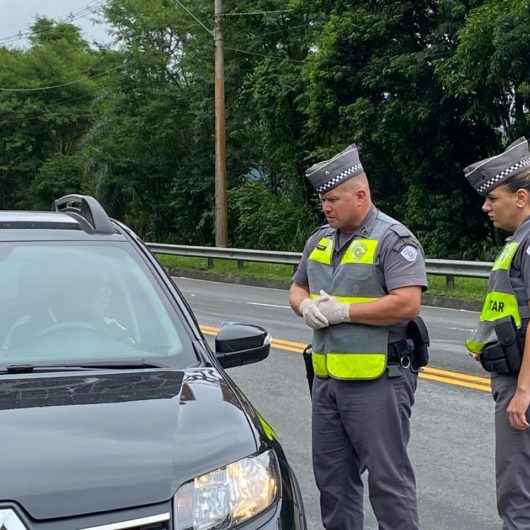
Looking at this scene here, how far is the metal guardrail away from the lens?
15.4 m

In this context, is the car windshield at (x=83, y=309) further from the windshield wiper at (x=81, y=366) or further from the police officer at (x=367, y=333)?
the police officer at (x=367, y=333)

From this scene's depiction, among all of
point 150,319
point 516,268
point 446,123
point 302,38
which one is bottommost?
point 150,319

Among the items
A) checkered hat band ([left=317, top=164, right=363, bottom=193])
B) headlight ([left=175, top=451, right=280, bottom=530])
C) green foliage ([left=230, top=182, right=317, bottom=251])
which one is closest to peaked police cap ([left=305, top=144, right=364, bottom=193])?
checkered hat band ([left=317, top=164, right=363, bottom=193])

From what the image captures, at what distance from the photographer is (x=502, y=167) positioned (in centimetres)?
351

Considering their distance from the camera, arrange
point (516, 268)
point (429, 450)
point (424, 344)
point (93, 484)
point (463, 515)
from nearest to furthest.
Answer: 1. point (93, 484)
2. point (516, 268)
3. point (424, 344)
4. point (463, 515)
5. point (429, 450)

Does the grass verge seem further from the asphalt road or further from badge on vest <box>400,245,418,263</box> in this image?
badge on vest <box>400,245,418,263</box>

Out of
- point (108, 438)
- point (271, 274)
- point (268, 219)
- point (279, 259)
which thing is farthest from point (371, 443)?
point (268, 219)

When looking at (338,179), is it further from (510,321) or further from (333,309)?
(510,321)

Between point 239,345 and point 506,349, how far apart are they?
1100mm

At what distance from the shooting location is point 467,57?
17719mm

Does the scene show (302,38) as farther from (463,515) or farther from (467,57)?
(463,515)

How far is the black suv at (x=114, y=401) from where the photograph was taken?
7.62ft

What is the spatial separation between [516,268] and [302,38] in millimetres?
24591

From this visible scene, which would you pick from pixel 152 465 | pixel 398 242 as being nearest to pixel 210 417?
pixel 152 465
